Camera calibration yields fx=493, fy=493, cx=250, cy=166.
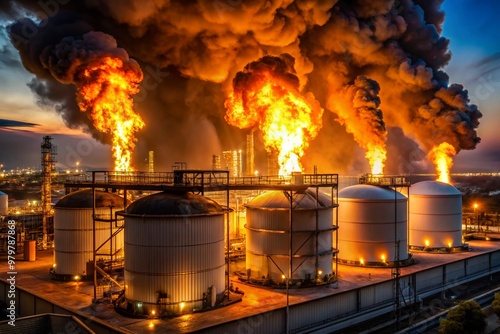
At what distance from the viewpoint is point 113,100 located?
4431cm

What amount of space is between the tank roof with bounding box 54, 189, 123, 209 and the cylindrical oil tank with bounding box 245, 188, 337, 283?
1124 centimetres

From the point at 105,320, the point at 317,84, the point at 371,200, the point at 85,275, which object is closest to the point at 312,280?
the point at 371,200

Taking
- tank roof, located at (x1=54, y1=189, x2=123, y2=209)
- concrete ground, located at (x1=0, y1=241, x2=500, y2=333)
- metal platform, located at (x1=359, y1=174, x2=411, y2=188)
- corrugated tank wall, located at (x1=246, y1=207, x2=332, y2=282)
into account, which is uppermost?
metal platform, located at (x1=359, y1=174, x2=411, y2=188)

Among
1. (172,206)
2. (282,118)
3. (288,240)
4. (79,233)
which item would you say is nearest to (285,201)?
(288,240)

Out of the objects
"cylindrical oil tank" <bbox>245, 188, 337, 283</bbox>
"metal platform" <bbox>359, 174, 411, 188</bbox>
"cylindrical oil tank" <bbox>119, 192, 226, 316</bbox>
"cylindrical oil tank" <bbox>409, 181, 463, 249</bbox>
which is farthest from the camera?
"cylindrical oil tank" <bbox>409, 181, 463, 249</bbox>

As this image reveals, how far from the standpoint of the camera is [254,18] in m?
51.0

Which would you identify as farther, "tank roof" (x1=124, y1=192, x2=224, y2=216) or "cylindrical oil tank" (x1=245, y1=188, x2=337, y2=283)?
"cylindrical oil tank" (x1=245, y1=188, x2=337, y2=283)

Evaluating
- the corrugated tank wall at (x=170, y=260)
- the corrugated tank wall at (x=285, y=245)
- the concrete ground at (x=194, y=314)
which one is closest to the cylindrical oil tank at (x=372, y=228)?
the concrete ground at (x=194, y=314)

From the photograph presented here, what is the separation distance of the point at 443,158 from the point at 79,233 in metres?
44.4

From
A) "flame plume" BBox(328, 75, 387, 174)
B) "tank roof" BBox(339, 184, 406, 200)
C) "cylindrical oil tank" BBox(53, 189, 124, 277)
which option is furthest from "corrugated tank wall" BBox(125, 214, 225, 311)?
"flame plume" BBox(328, 75, 387, 174)

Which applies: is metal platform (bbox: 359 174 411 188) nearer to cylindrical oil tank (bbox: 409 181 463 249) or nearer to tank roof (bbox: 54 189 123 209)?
cylindrical oil tank (bbox: 409 181 463 249)

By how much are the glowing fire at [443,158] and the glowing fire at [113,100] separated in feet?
120

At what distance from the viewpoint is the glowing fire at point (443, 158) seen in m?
60.4

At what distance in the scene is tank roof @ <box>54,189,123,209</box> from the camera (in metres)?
37.6
